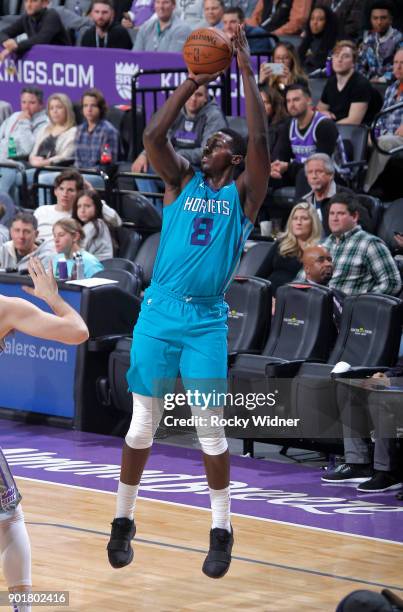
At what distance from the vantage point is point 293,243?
35.7ft

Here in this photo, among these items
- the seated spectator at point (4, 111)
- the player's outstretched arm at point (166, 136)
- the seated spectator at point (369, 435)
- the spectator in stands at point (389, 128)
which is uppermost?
the player's outstretched arm at point (166, 136)

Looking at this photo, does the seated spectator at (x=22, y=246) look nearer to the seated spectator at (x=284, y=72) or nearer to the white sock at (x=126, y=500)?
the seated spectator at (x=284, y=72)

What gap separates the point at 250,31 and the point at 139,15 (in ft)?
8.66

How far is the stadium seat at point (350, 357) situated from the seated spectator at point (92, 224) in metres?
3.04

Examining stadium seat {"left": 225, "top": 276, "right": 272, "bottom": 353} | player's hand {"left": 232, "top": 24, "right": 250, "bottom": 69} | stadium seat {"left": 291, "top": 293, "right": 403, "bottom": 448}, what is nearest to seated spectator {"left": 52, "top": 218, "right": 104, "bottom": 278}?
stadium seat {"left": 225, "top": 276, "right": 272, "bottom": 353}

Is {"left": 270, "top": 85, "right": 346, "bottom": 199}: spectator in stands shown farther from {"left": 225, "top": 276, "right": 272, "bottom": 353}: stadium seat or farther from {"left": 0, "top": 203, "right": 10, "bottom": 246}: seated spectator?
{"left": 0, "top": 203, "right": 10, "bottom": 246}: seated spectator

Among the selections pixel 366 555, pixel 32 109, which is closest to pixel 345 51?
pixel 32 109

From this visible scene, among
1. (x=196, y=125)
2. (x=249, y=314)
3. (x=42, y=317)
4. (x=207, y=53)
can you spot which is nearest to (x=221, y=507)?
(x=42, y=317)

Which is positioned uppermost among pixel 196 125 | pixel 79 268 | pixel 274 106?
pixel 274 106

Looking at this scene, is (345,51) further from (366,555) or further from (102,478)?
(366,555)

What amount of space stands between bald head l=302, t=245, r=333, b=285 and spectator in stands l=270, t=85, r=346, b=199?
185 centimetres

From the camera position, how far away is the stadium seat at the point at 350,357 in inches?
360

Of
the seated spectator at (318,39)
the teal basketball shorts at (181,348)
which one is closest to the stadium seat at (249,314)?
the teal basketball shorts at (181,348)

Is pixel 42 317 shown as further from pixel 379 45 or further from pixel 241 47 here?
pixel 379 45
